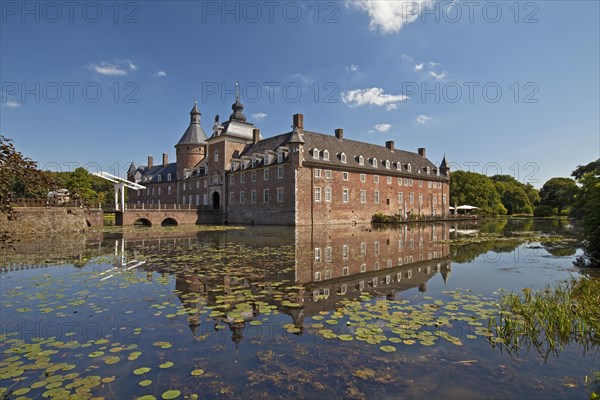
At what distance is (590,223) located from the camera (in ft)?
37.6

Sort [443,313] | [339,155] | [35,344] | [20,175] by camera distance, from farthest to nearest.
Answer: [339,155]
[443,313]
[35,344]
[20,175]

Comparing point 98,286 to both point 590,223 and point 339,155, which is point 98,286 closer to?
point 590,223

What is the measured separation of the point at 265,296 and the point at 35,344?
12.8 feet

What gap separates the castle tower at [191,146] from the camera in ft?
181

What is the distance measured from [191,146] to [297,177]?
26.9m

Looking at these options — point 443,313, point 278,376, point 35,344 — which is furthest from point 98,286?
point 443,313

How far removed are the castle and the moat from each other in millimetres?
26748

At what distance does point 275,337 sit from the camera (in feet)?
16.8

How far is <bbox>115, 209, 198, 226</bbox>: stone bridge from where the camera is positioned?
35.9m

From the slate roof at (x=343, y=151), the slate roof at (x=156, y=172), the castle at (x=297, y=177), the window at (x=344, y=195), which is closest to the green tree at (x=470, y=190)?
the castle at (x=297, y=177)

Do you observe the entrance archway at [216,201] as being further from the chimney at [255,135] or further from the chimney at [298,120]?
the chimney at [298,120]

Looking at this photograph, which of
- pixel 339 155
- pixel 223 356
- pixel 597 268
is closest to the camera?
pixel 223 356

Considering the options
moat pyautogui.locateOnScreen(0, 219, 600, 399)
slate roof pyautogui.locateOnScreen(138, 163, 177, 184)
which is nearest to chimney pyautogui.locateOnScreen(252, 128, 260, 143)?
slate roof pyautogui.locateOnScreen(138, 163, 177, 184)

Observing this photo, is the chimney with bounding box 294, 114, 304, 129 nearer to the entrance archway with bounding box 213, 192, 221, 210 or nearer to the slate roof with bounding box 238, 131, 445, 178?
the slate roof with bounding box 238, 131, 445, 178
